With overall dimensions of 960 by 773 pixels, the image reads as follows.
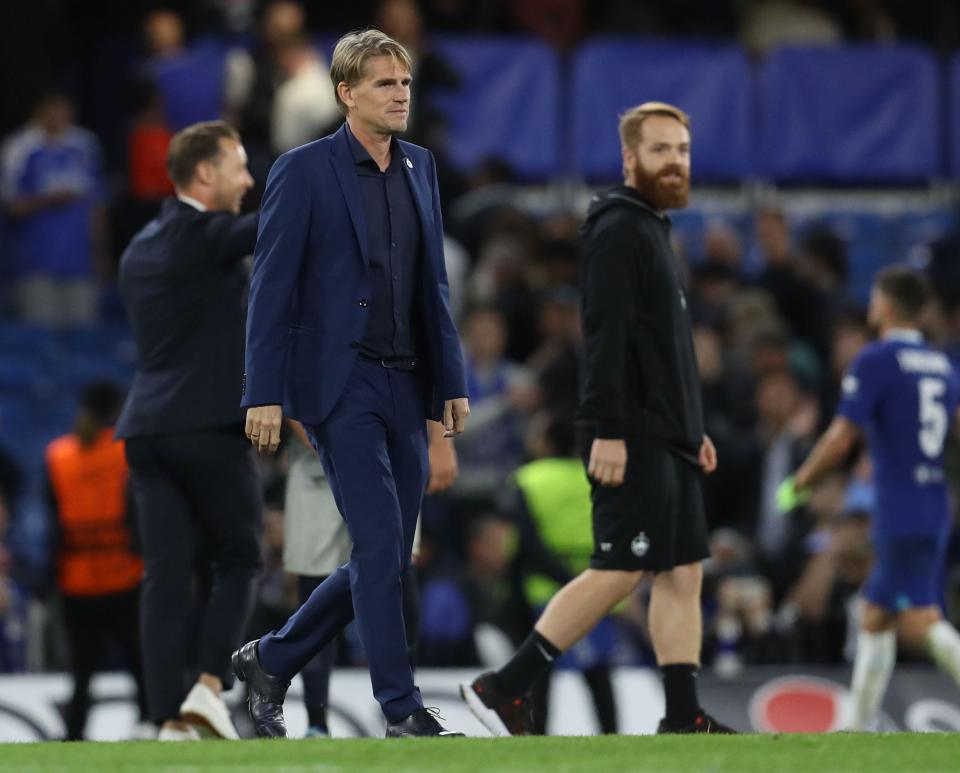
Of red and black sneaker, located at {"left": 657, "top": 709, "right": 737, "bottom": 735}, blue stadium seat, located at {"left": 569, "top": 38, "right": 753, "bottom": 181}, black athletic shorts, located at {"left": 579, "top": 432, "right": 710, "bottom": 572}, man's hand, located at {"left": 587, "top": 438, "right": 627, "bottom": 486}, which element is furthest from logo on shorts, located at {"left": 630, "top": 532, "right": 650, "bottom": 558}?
blue stadium seat, located at {"left": 569, "top": 38, "right": 753, "bottom": 181}

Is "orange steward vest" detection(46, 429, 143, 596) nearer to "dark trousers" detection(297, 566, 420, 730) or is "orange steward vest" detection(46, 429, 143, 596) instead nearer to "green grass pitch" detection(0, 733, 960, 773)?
"dark trousers" detection(297, 566, 420, 730)

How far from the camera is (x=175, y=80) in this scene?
49.8ft

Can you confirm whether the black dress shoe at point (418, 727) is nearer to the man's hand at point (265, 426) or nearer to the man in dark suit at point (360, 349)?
the man in dark suit at point (360, 349)

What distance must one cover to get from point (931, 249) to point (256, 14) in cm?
535

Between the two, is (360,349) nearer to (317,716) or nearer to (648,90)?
(317,716)

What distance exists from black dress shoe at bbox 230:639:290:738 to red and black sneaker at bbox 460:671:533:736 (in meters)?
0.94

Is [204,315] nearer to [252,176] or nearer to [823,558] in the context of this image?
[252,176]

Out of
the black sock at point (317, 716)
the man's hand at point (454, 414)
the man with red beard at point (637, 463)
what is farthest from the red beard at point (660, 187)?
the black sock at point (317, 716)

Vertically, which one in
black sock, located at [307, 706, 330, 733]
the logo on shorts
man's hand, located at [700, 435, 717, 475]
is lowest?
black sock, located at [307, 706, 330, 733]

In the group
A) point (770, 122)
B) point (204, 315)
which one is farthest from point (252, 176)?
point (770, 122)

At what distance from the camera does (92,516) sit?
36.1 feet

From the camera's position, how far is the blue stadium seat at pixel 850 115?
17453mm

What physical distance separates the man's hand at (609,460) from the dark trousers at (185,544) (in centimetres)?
134

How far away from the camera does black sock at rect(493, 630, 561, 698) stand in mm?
7742
